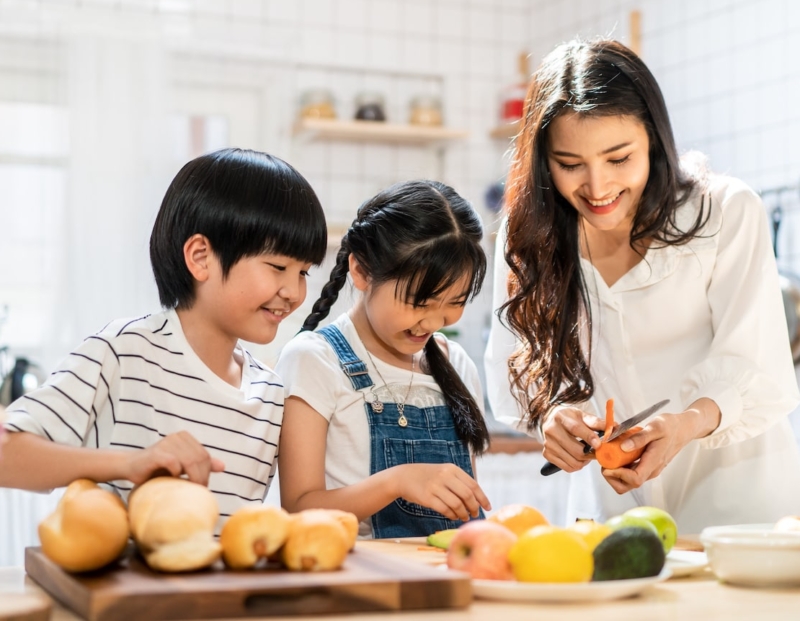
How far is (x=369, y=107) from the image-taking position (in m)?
3.49

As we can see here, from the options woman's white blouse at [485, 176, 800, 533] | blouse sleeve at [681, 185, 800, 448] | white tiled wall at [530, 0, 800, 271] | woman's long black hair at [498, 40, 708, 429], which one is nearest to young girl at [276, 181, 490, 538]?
woman's long black hair at [498, 40, 708, 429]

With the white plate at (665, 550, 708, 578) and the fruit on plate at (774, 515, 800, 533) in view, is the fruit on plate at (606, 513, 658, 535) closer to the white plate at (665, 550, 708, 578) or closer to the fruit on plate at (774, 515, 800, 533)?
the white plate at (665, 550, 708, 578)

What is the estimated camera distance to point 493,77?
385cm

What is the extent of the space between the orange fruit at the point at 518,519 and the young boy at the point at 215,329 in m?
0.41

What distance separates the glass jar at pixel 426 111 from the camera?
11.7ft

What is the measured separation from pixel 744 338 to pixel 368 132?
7.42 ft

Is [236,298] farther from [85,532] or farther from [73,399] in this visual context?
[85,532]

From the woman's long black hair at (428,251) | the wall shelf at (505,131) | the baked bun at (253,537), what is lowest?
the baked bun at (253,537)

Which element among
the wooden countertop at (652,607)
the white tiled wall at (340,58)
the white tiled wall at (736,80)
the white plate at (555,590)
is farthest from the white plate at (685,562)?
the white tiled wall at (340,58)

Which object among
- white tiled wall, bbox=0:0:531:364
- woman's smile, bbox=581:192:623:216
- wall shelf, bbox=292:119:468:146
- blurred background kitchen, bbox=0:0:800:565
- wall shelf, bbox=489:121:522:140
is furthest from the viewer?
wall shelf, bbox=489:121:522:140

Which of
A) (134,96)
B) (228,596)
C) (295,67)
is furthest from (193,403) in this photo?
(295,67)

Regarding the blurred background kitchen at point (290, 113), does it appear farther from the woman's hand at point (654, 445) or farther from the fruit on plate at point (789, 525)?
the fruit on plate at point (789, 525)

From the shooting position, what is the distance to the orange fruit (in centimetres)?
93

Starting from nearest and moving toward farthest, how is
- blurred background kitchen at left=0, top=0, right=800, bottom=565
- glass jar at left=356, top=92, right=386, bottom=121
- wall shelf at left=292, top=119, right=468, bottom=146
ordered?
blurred background kitchen at left=0, top=0, right=800, bottom=565
wall shelf at left=292, top=119, right=468, bottom=146
glass jar at left=356, top=92, right=386, bottom=121
